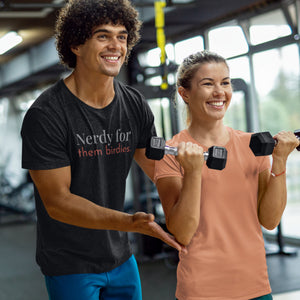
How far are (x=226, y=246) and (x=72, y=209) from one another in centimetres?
46

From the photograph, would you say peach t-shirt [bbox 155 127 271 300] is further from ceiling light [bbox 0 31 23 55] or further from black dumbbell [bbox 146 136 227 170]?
ceiling light [bbox 0 31 23 55]

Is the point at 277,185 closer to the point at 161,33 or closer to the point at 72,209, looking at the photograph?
the point at 72,209

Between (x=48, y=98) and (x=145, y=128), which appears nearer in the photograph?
(x=48, y=98)

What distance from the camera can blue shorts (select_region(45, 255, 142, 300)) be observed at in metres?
1.38

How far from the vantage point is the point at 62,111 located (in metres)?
1.33

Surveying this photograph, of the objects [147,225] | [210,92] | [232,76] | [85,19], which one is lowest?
[147,225]

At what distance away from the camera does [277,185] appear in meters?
1.29

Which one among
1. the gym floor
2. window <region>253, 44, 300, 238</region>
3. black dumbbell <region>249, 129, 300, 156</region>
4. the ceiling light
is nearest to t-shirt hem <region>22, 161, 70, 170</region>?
black dumbbell <region>249, 129, 300, 156</region>

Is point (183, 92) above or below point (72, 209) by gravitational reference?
above

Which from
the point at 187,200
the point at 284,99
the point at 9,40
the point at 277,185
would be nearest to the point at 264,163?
the point at 277,185

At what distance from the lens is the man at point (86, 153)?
4.21ft

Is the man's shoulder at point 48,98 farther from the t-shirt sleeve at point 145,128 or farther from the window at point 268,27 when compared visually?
the window at point 268,27

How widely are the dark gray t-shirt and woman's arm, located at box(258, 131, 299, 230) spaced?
0.46m

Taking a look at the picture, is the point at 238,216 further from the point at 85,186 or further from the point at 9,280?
the point at 9,280
